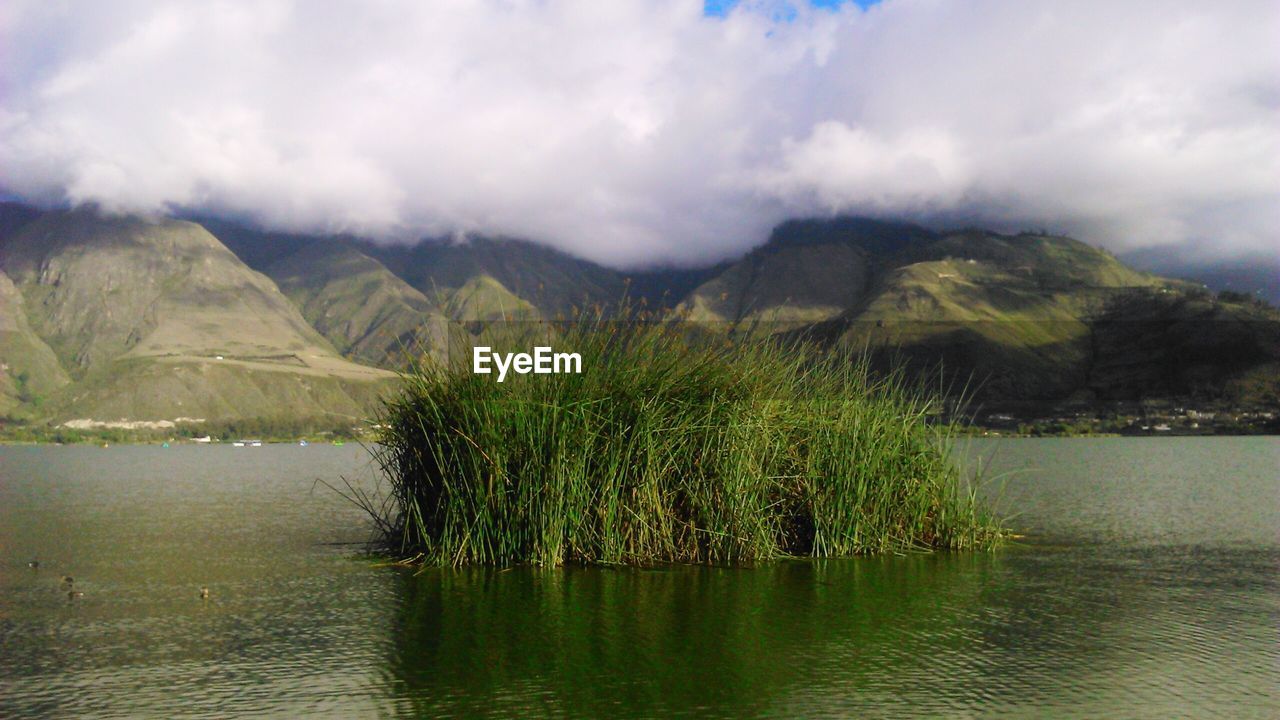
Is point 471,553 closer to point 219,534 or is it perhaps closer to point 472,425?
point 472,425

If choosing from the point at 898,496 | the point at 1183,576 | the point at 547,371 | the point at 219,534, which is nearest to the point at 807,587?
the point at 898,496

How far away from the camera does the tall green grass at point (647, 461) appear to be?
50.4 ft

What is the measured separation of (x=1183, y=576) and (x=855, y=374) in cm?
651

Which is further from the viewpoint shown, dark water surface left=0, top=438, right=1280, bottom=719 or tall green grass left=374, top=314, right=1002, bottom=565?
tall green grass left=374, top=314, right=1002, bottom=565

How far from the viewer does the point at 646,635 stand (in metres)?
11.4

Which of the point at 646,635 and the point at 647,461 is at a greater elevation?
the point at 647,461

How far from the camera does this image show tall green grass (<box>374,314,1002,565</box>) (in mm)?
15375

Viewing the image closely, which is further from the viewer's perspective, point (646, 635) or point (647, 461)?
point (647, 461)

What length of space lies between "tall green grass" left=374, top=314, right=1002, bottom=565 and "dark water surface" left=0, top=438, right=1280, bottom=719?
2.26ft

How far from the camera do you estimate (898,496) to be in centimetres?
1777

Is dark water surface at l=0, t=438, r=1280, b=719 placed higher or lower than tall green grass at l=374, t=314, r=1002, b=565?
lower

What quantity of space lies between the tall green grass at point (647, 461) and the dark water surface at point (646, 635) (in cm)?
69

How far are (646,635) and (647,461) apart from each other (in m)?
4.36

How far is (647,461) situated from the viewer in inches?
607
